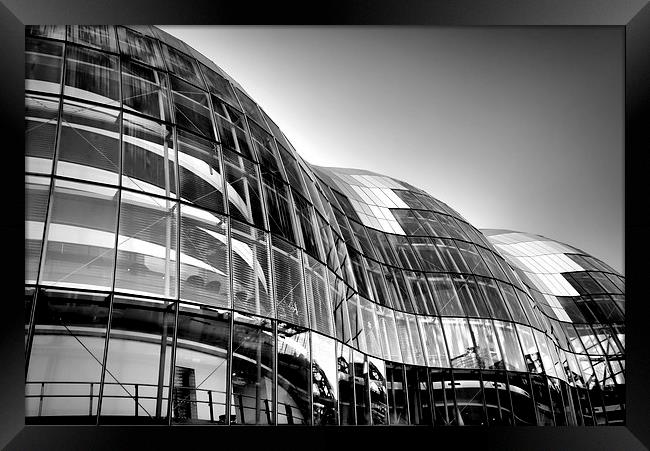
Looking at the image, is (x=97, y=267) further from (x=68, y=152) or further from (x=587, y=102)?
(x=587, y=102)

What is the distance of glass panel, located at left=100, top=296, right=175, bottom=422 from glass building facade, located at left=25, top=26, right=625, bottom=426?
3 centimetres

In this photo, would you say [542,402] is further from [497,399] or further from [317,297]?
[317,297]

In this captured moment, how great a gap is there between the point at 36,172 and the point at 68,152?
2.18 ft

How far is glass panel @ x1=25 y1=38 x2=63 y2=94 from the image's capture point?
10055 millimetres

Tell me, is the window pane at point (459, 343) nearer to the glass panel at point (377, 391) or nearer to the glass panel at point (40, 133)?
the glass panel at point (377, 391)

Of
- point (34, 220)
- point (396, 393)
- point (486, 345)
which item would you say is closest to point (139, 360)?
point (34, 220)

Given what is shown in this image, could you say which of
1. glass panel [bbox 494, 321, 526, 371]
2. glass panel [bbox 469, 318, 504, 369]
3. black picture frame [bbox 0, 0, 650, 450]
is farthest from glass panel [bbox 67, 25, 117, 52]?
glass panel [bbox 494, 321, 526, 371]

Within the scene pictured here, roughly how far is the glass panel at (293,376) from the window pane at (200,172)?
3254 mm

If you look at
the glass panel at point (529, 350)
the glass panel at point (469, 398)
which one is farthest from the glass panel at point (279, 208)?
the glass panel at point (529, 350)

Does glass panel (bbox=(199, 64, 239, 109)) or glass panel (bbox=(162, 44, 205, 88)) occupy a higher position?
glass panel (bbox=(162, 44, 205, 88))

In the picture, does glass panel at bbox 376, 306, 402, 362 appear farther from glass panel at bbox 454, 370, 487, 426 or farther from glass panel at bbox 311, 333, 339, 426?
glass panel at bbox 311, 333, 339, 426

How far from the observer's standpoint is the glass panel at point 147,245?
33.1ft

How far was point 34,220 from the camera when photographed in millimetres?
9523
